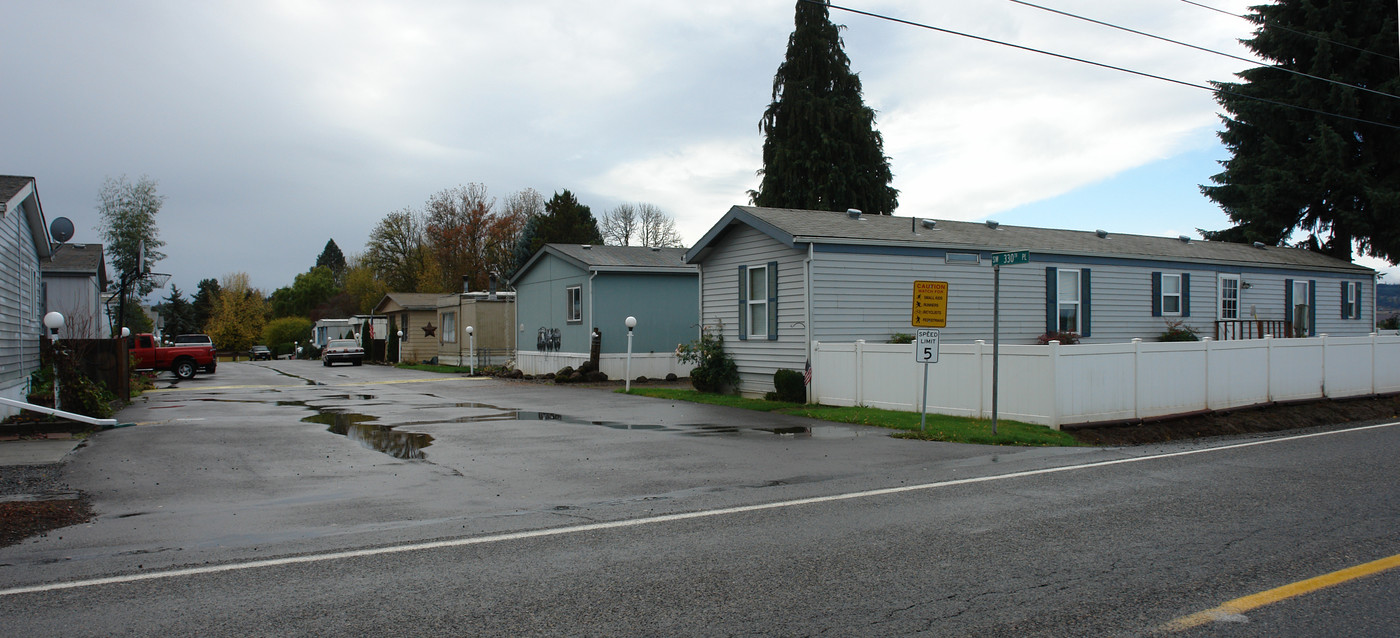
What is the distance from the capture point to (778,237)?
735 inches

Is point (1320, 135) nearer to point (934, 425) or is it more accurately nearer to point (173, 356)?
point (934, 425)

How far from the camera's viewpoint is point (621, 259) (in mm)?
28406

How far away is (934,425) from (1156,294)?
44.1 feet

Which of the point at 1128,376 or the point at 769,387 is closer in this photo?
the point at 1128,376

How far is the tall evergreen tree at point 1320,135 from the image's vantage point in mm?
35406

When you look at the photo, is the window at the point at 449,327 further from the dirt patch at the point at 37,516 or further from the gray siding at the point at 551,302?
the dirt patch at the point at 37,516

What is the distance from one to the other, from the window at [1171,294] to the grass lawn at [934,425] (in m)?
12.5

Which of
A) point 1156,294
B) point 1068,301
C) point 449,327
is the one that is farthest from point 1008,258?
point 449,327

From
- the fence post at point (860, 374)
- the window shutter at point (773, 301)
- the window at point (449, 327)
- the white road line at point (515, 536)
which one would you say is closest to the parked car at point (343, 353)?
the window at point (449, 327)

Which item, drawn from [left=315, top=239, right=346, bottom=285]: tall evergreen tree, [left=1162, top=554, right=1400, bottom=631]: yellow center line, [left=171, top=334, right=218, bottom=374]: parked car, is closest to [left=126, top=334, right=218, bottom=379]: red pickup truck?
[left=171, top=334, right=218, bottom=374]: parked car

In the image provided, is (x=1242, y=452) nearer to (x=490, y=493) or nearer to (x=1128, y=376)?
(x=1128, y=376)

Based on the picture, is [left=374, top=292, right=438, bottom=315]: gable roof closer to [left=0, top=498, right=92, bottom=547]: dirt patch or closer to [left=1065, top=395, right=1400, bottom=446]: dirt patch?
[left=1065, top=395, right=1400, bottom=446]: dirt patch

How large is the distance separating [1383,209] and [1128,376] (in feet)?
96.9

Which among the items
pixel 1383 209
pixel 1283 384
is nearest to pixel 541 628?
pixel 1283 384
